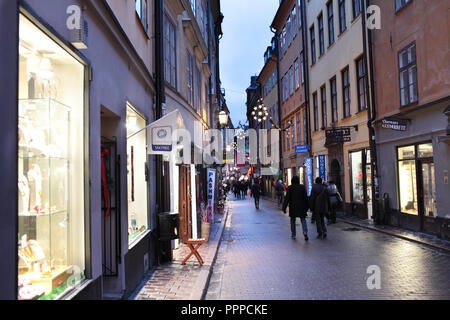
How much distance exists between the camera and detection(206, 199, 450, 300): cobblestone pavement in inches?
253

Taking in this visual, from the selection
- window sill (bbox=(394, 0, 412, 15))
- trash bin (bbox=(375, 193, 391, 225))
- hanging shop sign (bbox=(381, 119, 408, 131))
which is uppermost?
window sill (bbox=(394, 0, 412, 15))

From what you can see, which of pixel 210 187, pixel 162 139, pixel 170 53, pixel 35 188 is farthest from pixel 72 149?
pixel 210 187

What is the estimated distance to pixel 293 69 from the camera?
29344mm

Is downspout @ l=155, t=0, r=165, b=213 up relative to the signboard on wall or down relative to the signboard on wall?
up

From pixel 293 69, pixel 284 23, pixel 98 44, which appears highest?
pixel 284 23

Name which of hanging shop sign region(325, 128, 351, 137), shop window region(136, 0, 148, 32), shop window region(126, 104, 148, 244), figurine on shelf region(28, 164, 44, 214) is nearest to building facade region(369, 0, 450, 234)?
hanging shop sign region(325, 128, 351, 137)

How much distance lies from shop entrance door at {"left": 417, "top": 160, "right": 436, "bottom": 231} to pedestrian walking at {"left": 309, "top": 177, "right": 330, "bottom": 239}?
291 centimetres

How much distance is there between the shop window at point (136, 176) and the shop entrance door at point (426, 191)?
858 centimetres

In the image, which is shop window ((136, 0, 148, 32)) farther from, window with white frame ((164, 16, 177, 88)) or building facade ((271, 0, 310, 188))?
building facade ((271, 0, 310, 188))

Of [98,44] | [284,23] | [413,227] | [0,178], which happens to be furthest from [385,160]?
[284,23]

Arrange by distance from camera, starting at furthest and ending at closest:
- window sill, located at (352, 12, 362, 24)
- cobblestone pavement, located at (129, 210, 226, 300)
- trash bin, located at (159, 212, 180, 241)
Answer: window sill, located at (352, 12, 362, 24) → trash bin, located at (159, 212, 180, 241) → cobblestone pavement, located at (129, 210, 226, 300)

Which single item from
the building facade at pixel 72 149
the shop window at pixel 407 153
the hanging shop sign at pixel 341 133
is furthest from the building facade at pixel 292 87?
the building facade at pixel 72 149

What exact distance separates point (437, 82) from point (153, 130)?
27.3ft
